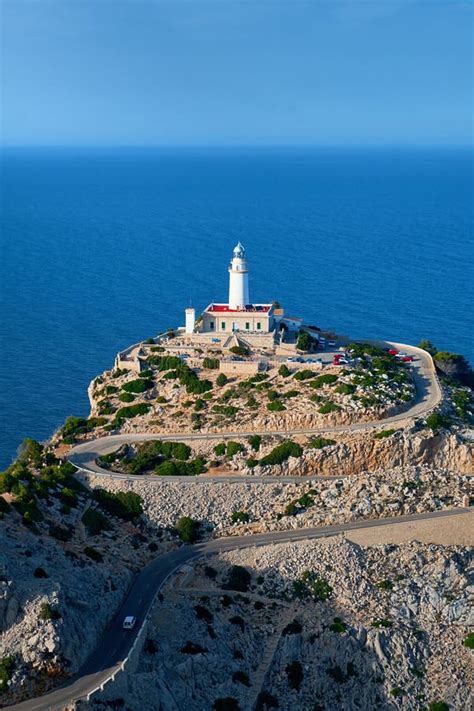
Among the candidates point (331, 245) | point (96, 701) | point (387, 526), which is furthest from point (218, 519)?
point (331, 245)

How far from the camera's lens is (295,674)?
4344 cm

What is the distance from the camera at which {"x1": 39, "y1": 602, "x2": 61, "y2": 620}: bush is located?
37.8 meters

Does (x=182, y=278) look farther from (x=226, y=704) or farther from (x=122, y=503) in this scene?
(x=226, y=704)

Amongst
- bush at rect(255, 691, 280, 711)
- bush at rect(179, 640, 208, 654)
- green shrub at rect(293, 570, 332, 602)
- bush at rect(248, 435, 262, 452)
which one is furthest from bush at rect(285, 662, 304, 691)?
bush at rect(248, 435, 262, 452)

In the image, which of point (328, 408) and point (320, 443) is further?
point (328, 408)

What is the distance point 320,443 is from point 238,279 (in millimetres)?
20305

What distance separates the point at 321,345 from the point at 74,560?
32915 millimetres

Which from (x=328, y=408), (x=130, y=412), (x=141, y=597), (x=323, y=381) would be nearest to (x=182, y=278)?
(x=130, y=412)

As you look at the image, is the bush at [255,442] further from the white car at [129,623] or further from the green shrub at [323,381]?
the white car at [129,623]

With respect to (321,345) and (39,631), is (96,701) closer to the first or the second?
(39,631)

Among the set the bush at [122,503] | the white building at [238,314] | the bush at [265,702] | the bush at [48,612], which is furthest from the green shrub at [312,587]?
the white building at [238,314]

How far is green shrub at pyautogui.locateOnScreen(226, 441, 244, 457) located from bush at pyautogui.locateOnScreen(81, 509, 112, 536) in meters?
10.1

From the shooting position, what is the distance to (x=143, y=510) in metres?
54.3

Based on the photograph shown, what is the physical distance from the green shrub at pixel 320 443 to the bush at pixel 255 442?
3.34 m
